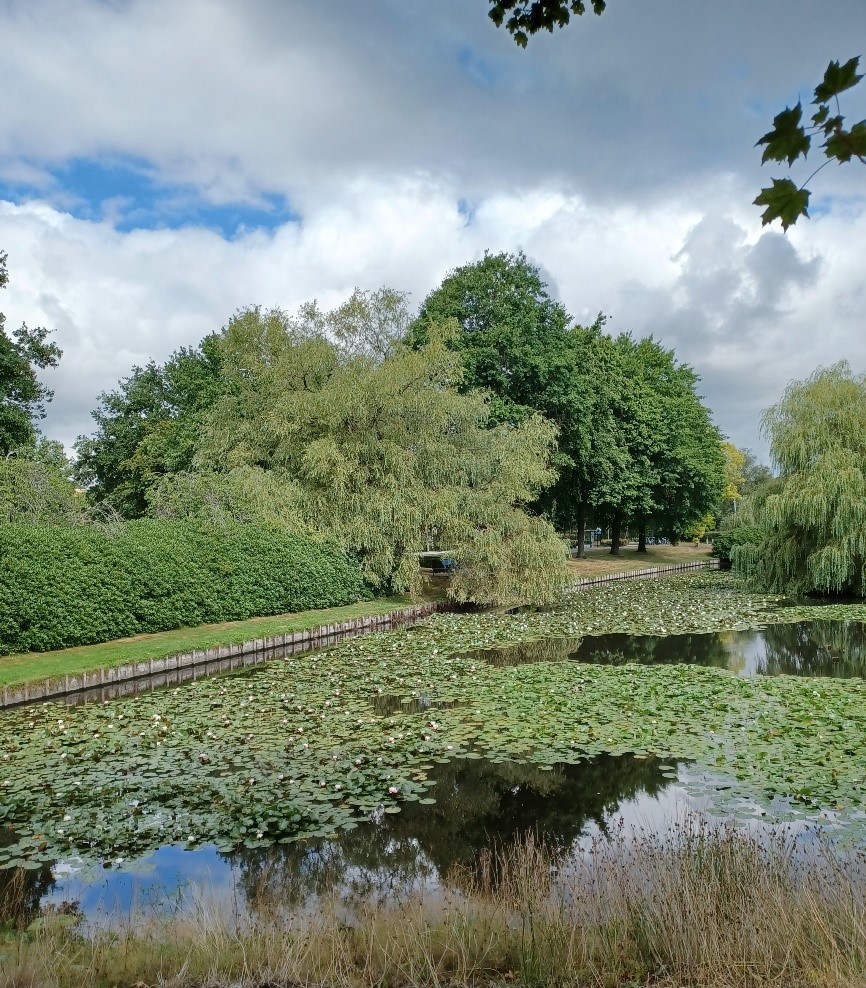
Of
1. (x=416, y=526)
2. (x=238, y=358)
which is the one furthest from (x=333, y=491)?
(x=238, y=358)

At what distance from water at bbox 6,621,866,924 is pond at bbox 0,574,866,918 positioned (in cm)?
2

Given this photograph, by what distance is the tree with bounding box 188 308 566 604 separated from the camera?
2316 cm

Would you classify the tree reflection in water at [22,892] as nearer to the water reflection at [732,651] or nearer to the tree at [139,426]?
the water reflection at [732,651]

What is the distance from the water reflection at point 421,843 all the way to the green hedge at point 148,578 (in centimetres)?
947

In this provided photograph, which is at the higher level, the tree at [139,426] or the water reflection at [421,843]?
the tree at [139,426]

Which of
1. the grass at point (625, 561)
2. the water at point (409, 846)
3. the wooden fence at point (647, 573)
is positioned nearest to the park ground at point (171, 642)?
the water at point (409, 846)

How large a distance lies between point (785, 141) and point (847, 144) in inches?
7.7

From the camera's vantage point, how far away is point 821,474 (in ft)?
79.3

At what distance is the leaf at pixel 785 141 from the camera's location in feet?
8.20

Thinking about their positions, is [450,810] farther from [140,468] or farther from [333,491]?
[140,468]

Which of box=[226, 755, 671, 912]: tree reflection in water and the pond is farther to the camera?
the pond

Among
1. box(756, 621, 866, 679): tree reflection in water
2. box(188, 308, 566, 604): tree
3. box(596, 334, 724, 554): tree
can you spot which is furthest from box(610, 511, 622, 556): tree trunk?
→ box(756, 621, 866, 679): tree reflection in water

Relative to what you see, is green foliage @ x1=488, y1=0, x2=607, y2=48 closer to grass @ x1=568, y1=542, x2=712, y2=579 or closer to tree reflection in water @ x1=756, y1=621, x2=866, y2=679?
tree reflection in water @ x1=756, y1=621, x2=866, y2=679

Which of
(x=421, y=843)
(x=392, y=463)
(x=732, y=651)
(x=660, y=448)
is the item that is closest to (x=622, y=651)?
(x=732, y=651)
